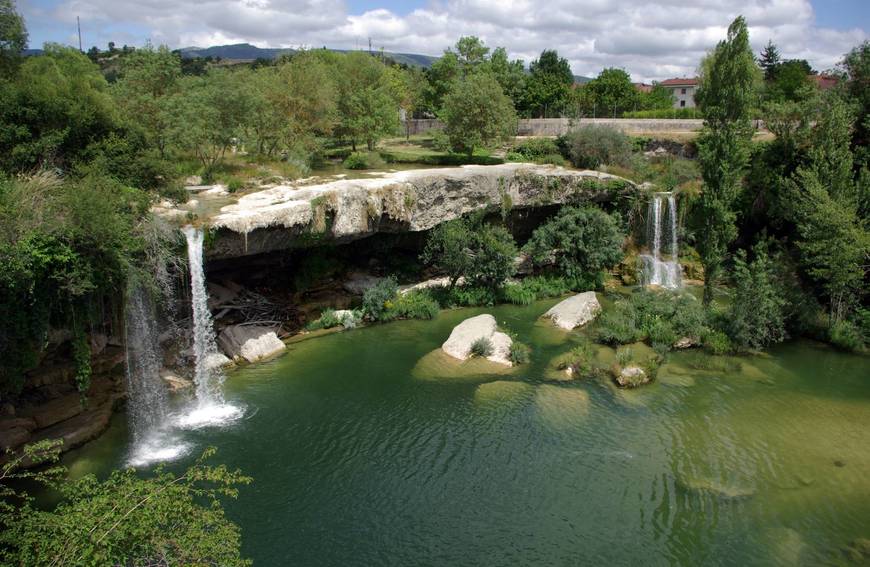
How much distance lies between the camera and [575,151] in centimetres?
3675

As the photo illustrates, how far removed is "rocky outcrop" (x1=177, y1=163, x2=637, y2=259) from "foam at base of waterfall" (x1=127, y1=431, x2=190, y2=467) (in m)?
6.39

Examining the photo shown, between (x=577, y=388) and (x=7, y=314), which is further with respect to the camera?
(x=577, y=388)

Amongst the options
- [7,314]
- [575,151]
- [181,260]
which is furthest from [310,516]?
[575,151]

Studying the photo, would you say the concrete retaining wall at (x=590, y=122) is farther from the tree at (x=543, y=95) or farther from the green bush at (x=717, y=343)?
the green bush at (x=717, y=343)

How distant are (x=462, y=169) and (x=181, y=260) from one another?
14847mm

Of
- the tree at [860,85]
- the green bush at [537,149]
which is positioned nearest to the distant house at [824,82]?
the tree at [860,85]

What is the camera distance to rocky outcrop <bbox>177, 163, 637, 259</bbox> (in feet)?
68.1

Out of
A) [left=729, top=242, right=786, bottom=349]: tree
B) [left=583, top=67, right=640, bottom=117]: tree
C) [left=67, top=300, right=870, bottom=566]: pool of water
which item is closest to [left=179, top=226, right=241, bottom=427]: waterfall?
[left=67, top=300, right=870, bottom=566]: pool of water

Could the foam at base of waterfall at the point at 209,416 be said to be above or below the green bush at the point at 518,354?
below

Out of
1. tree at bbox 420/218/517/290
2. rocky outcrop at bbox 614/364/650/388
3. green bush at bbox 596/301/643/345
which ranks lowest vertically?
rocky outcrop at bbox 614/364/650/388

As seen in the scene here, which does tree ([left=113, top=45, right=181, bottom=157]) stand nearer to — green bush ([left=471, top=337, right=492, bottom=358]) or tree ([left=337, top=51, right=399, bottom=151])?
tree ([left=337, top=51, right=399, bottom=151])

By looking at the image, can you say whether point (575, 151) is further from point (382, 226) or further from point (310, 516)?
point (310, 516)

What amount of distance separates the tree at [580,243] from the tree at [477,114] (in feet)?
33.9

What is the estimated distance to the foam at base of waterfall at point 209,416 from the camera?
675 inches
